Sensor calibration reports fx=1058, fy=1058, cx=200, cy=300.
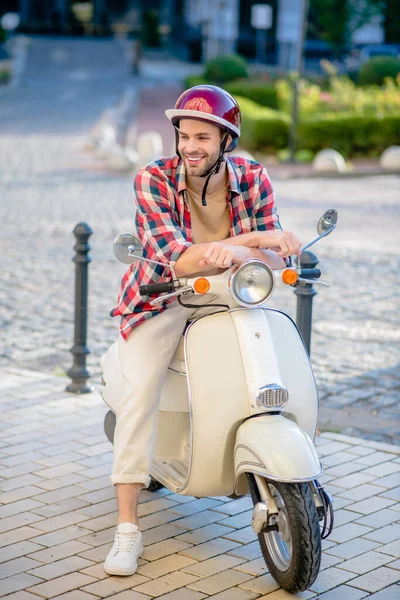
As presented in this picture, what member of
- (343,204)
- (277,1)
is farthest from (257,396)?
(277,1)

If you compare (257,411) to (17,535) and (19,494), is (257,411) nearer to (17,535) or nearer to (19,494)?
(17,535)

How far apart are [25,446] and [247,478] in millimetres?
1751

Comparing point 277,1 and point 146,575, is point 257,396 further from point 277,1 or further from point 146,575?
point 277,1

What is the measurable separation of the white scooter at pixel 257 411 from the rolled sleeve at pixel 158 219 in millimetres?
82

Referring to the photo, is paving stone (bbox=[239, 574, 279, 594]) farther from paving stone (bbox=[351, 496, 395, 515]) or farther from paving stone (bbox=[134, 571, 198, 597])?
paving stone (bbox=[351, 496, 395, 515])

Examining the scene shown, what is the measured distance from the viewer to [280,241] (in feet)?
12.0

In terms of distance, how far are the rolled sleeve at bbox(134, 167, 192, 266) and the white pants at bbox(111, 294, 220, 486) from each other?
22 cm

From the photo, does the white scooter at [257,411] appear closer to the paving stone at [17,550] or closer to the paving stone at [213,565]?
the paving stone at [213,565]

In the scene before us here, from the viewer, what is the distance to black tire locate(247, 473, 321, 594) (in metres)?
3.38

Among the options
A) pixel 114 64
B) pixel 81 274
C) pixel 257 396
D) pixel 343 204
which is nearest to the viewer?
pixel 257 396

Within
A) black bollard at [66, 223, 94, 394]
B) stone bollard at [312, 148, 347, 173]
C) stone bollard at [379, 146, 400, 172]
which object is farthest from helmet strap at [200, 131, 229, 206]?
stone bollard at [379, 146, 400, 172]

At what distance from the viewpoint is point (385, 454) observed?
16.7 feet

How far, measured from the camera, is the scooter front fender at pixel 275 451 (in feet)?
11.2

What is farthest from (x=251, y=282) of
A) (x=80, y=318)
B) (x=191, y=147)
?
(x=80, y=318)
